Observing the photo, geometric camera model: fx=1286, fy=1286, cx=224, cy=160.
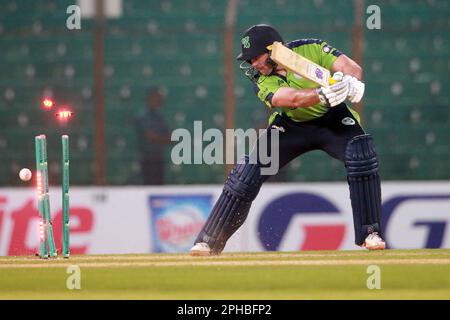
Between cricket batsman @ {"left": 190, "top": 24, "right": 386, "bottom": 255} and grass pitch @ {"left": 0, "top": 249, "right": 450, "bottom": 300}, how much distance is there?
543 mm

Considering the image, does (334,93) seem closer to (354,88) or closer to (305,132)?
(354,88)

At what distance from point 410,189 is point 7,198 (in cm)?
408

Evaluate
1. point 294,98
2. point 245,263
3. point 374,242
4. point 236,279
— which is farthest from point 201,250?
point 236,279

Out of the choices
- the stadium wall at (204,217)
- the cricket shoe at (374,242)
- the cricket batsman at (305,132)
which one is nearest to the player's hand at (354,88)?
the cricket batsman at (305,132)

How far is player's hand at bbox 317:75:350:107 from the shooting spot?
9016mm

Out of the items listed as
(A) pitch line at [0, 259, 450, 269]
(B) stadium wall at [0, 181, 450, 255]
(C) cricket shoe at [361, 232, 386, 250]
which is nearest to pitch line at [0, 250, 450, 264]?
(C) cricket shoe at [361, 232, 386, 250]

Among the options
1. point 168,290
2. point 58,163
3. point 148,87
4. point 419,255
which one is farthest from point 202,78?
point 168,290

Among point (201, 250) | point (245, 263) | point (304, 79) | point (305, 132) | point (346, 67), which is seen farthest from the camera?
point (201, 250)

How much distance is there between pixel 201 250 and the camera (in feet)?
32.3

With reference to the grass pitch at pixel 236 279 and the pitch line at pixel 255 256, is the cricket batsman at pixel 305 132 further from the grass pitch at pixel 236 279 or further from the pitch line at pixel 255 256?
the grass pitch at pixel 236 279

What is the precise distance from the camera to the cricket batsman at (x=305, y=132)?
938cm

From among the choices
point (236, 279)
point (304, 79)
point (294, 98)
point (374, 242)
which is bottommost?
point (236, 279)

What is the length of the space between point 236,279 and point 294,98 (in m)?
1.71

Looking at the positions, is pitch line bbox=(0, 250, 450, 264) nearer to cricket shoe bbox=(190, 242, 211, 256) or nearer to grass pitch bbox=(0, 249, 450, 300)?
cricket shoe bbox=(190, 242, 211, 256)
